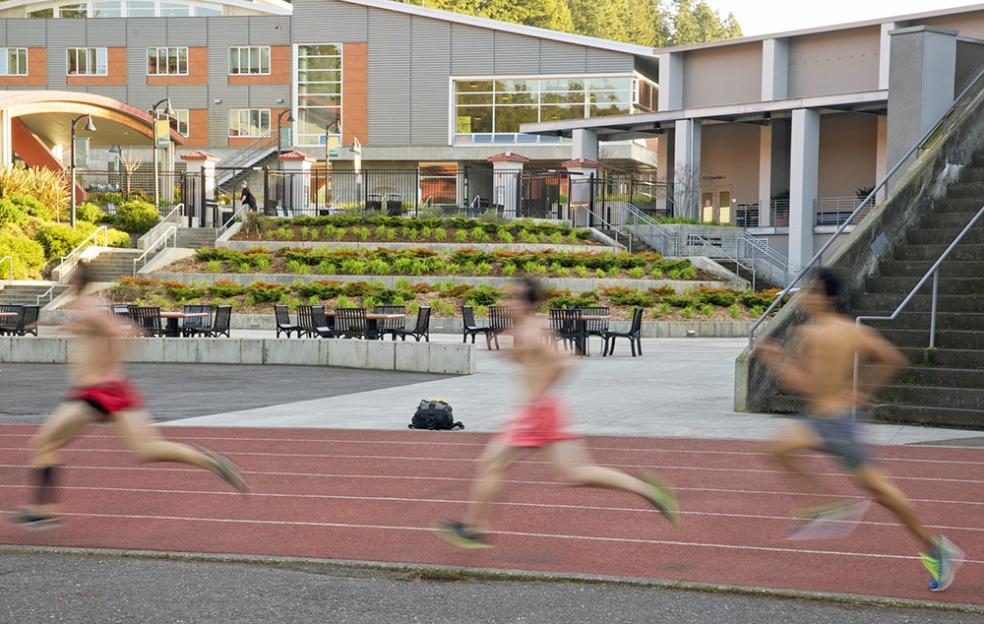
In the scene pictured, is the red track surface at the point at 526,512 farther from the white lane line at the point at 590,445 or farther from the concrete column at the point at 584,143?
the concrete column at the point at 584,143

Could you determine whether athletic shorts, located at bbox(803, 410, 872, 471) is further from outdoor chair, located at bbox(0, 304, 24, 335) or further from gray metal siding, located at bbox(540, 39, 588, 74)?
gray metal siding, located at bbox(540, 39, 588, 74)

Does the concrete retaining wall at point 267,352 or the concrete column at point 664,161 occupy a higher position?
the concrete column at point 664,161

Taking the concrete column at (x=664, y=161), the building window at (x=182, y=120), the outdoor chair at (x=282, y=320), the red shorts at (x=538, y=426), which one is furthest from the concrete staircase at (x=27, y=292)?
the building window at (x=182, y=120)

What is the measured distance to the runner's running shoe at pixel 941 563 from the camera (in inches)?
274

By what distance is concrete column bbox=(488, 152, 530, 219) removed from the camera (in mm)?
43250

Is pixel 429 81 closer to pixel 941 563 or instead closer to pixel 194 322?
pixel 194 322

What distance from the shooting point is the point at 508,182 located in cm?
4372

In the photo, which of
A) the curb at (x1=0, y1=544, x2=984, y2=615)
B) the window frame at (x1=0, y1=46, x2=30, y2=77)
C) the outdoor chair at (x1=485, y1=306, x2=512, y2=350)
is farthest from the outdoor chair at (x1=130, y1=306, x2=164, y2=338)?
the window frame at (x1=0, y1=46, x2=30, y2=77)

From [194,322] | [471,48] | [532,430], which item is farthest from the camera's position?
[471,48]

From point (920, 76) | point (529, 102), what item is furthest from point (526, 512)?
point (529, 102)

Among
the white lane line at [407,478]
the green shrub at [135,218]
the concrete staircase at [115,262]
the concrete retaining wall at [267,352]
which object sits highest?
the green shrub at [135,218]

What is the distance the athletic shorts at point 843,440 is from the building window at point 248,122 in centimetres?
6266

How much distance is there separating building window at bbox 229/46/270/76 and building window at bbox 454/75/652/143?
37.4ft

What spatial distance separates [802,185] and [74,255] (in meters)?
24.8
